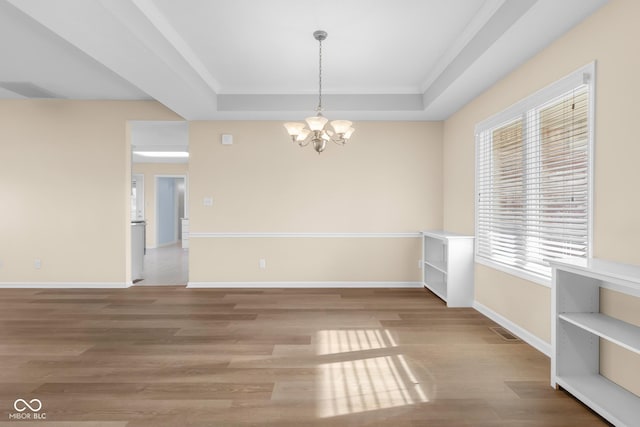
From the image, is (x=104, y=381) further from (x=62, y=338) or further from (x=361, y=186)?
(x=361, y=186)

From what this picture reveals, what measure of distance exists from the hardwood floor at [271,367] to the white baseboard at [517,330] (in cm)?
8

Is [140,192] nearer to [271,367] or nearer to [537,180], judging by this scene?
[271,367]

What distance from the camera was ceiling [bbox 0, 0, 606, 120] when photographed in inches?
102

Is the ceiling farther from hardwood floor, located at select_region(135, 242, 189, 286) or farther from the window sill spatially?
hardwood floor, located at select_region(135, 242, 189, 286)

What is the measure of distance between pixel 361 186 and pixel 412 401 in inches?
136

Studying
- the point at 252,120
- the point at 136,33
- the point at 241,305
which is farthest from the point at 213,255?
the point at 136,33

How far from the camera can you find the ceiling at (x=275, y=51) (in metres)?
2.60

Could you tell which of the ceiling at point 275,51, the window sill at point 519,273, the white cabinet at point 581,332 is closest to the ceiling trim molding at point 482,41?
the ceiling at point 275,51

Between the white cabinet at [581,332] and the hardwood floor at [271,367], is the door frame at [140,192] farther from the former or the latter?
the white cabinet at [581,332]

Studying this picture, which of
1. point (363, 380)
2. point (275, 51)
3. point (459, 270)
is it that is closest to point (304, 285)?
point (459, 270)

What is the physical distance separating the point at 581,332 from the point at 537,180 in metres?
1.33

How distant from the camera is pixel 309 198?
5227 millimetres

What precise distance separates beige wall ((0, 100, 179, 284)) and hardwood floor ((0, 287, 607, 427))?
1.01 meters

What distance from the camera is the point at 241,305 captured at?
14.1ft
